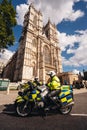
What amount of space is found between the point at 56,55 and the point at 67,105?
42049 millimetres

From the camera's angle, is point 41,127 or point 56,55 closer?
point 41,127

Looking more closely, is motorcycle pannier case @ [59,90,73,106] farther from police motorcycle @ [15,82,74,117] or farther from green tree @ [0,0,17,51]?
green tree @ [0,0,17,51]

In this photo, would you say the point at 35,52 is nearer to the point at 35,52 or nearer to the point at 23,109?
the point at 35,52

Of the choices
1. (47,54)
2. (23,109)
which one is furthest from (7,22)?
(47,54)

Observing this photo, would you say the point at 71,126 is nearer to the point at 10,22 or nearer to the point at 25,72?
the point at 10,22

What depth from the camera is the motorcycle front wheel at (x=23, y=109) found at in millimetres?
4170

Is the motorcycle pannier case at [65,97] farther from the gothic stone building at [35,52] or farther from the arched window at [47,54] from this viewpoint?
the arched window at [47,54]

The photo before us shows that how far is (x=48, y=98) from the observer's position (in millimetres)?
4242

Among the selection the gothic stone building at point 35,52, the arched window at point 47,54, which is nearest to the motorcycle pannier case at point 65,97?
the gothic stone building at point 35,52

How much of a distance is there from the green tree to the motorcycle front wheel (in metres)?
12.8

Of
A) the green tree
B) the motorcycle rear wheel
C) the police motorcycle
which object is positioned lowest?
the motorcycle rear wheel

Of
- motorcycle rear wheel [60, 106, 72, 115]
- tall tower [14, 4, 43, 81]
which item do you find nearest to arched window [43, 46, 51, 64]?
tall tower [14, 4, 43, 81]

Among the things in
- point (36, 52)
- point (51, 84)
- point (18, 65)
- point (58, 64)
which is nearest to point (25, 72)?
point (18, 65)

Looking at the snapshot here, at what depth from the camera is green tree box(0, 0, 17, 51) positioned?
15455 millimetres
